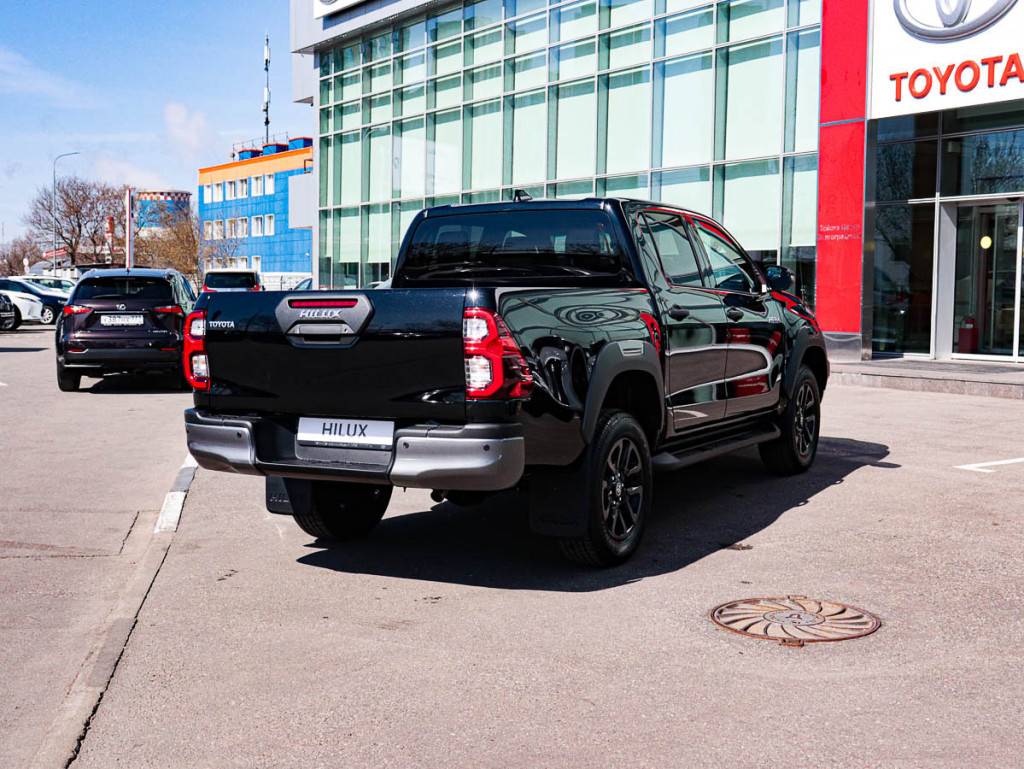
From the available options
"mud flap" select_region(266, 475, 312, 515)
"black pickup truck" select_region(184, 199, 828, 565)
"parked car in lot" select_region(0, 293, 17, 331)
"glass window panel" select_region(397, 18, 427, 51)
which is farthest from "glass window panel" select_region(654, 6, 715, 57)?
"parked car in lot" select_region(0, 293, 17, 331)

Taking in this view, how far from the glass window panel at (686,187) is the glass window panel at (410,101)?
9778 mm

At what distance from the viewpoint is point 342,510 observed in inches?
262

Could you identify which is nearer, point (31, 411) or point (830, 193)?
point (31, 411)

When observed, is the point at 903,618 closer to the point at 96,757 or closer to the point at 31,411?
the point at 96,757

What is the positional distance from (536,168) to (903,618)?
23.1 m

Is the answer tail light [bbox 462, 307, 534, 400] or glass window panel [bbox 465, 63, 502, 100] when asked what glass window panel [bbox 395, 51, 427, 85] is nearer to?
glass window panel [bbox 465, 63, 502, 100]

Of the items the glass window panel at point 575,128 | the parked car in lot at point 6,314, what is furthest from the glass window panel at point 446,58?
the parked car in lot at point 6,314

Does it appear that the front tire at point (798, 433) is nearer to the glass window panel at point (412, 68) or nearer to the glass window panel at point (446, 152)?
the glass window panel at point (446, 152)

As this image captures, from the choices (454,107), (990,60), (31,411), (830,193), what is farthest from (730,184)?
(31,411)

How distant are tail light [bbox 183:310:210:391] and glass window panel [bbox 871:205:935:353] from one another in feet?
54.0

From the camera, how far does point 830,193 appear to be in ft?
65.7

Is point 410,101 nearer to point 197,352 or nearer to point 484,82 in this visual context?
point 484,82

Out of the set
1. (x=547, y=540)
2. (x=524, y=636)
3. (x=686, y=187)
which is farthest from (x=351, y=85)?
(x=524, y=636)

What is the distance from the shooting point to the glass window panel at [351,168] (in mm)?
34531
